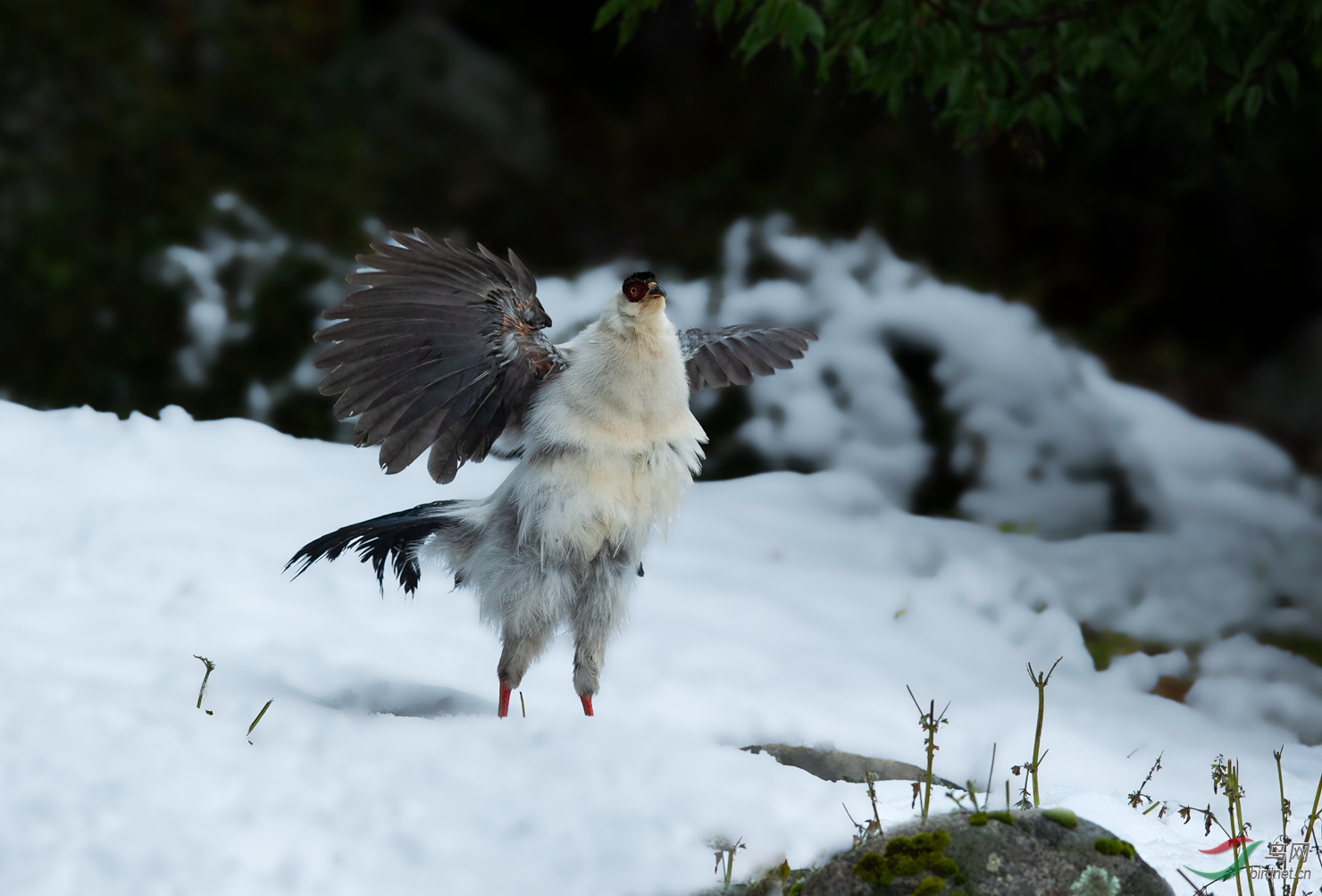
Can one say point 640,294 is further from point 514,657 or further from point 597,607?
point 514,657

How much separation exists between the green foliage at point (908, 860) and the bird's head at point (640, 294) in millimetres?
1542

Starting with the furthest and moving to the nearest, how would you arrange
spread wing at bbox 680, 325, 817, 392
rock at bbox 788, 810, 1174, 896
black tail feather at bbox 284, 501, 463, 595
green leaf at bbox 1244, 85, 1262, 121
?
1. green leaf at bbox 1244, 85, 1262, 121
2. spread wing at bbox 680, 325, 817, 392
3. black tail feather at bbox 284, 501, 463, 595
4. rock at bbox 788, 810, 1174, 896

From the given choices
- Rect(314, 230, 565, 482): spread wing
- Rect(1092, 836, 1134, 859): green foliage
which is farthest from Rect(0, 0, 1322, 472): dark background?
Rect(1092, 836, 1134, 859): green foliage

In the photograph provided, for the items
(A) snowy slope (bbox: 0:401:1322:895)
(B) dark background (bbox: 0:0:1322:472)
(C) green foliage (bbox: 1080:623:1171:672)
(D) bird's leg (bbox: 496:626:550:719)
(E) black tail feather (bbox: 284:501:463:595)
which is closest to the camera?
(A) snowy slope (bbox: 0:401:1322:895)

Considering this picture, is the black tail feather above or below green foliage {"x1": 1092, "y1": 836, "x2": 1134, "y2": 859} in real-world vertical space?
above

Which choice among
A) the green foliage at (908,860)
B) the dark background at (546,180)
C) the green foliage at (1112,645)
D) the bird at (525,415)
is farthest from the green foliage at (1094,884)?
the dark background at (546,180)

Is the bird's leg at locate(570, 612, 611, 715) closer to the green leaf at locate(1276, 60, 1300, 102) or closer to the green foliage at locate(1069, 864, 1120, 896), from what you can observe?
the green foliage at locate(1069, 864, 1120, 896)

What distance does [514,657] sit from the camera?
3363mm

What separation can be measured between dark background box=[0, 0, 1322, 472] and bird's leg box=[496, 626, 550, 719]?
3.80m

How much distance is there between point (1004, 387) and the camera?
22.5ft

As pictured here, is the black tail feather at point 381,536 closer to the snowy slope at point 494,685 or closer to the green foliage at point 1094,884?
the snowy slope at point 494,685

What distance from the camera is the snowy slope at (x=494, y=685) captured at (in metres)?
2.37

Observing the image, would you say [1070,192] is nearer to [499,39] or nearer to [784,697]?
[499,39]

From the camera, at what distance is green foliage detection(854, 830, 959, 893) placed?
2.16m
